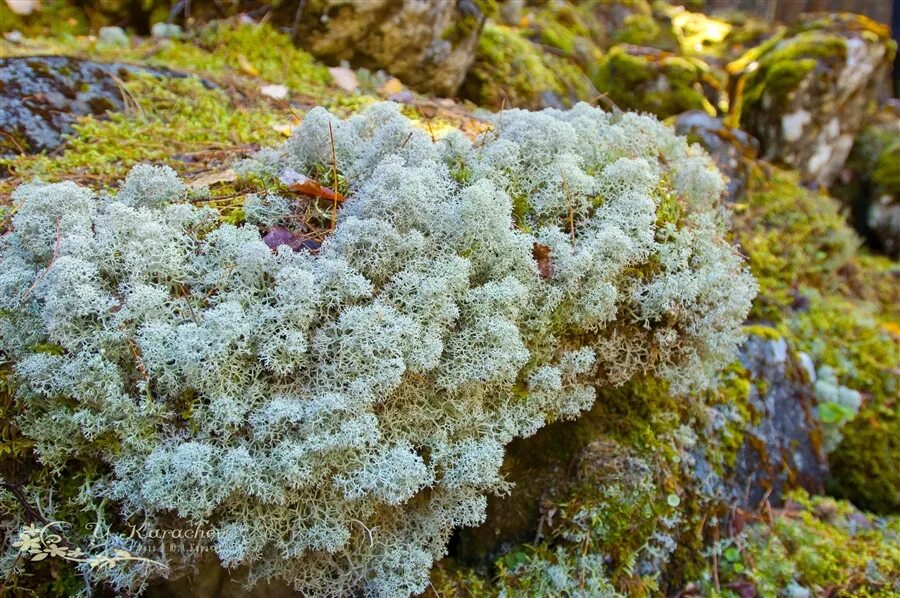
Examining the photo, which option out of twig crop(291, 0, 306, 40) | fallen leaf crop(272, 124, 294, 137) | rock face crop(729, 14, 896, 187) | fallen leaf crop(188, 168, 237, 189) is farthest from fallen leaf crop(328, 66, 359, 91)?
rock face crop(729, 14, 896, 187)

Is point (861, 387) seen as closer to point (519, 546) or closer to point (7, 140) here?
point (519, 546)

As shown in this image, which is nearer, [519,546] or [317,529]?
[317,529]

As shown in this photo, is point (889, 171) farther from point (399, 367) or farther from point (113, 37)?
point (113, 37)

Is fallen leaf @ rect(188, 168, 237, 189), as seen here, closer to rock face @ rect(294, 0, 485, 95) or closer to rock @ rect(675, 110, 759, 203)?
rock face @ rect(294, 0, 485, 95)

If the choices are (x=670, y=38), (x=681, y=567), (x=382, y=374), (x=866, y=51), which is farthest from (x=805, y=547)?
(x=670, y=38)

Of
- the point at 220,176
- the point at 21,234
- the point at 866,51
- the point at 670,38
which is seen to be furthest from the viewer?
the point at 670,38

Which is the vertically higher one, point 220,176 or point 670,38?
point 220,176
